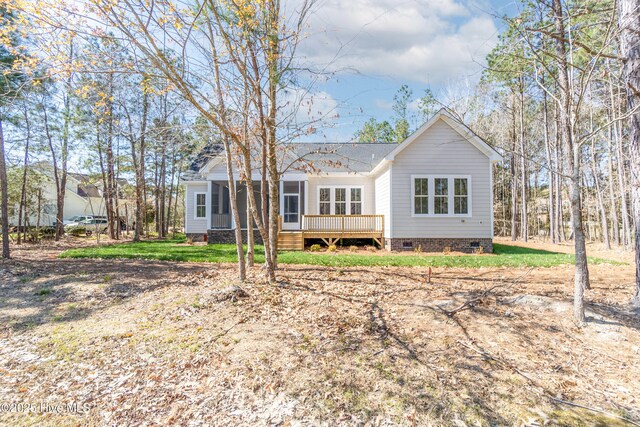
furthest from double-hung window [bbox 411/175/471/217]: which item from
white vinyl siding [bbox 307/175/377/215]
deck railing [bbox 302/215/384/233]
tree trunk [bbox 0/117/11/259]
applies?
tree trunk [bbox 0/117/11/259]

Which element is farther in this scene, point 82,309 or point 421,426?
point 82,309

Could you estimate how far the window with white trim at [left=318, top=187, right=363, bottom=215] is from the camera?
A: 15.3m

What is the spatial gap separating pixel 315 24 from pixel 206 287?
508cm

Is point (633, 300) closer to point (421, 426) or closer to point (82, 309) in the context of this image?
point (421, 426)

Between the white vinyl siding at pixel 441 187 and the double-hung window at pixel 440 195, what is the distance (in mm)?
35

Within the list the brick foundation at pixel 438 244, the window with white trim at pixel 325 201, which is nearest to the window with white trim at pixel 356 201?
the window with white trim at pixel 325 201

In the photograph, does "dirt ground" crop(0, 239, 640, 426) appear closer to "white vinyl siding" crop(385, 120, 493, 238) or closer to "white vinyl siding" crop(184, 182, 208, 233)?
"white vinyl siding" crop(385, 120, 493, 238)

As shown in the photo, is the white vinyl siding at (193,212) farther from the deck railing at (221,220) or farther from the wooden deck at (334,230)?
the wooden deck at (334,230)

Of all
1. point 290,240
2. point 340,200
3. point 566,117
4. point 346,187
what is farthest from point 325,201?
point 566,117

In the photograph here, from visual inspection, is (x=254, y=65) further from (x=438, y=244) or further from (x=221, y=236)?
(x=221, y=236)

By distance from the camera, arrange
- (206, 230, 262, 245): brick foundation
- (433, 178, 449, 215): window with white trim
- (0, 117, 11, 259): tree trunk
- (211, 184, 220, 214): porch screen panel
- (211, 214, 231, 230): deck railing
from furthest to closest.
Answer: (211, 184, 220, 214): porch screen panel → (211, 214, 231, 230): deck railing → (206, 230, 262, 245): brick foundation → (433, 178, 449, 215): window with white trim → (0, 117, 11, 259): tree trunk

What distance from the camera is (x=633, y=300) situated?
4.36 m

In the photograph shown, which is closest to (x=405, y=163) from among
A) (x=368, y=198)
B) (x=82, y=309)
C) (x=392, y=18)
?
(x=368, y=198)

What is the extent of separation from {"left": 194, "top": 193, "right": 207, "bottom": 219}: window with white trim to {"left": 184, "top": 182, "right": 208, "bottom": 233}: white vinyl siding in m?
0.10
